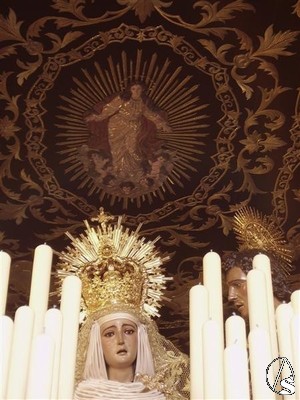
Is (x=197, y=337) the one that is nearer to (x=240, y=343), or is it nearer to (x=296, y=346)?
(x=240, y=343)

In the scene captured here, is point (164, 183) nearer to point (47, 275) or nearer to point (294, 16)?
point (294, 16)

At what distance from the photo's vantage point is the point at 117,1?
5035 millimetres

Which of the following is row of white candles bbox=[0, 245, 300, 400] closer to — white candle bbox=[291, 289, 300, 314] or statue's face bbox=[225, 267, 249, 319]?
white candle bbox=[291, 289, 300, 314]

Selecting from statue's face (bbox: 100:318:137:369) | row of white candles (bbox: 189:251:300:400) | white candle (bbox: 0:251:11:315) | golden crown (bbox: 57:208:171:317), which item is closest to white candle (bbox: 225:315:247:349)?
row of white candles (bbox: 189:251:300:400)

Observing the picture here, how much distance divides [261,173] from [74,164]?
1.05 meters

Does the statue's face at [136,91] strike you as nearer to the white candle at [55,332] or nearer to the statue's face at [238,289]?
the statue's face at [238,289]

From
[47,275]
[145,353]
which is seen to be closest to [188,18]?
[145,353]

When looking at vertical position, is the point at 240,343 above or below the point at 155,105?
below

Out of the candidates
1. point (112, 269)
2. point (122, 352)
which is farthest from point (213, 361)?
point (112, 269)

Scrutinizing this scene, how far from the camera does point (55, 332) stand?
2.99 meters

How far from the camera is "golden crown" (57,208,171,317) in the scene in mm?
4781

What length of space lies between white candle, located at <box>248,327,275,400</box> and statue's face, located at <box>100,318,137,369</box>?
177cm

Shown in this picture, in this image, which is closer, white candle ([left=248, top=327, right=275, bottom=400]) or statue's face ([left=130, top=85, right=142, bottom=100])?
white candle ([left=248, top=327, right=275, bottom=400])

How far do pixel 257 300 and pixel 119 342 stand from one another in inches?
63.2
